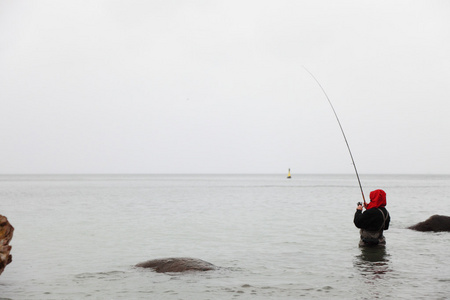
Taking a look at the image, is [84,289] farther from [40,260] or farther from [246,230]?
[246,230]

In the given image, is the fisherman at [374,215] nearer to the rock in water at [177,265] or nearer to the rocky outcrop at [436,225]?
the rock in water at [177,265]

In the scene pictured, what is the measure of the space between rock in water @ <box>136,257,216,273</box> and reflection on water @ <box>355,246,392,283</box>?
332 centimetres

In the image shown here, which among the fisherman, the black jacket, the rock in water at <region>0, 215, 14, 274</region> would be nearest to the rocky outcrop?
the fisherman

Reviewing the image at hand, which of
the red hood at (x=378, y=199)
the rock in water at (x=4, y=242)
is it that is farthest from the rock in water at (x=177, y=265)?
the red hood at (x=378, y=199)

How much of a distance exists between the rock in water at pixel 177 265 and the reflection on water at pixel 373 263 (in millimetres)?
3319

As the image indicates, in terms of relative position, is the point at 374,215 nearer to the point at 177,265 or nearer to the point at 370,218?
the point at 370,218

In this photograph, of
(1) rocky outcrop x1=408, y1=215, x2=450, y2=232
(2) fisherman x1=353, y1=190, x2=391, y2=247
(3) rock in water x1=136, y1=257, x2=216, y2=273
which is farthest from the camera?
(1) rocky outcrop x1=408, y1=215, x2=450, y2=232

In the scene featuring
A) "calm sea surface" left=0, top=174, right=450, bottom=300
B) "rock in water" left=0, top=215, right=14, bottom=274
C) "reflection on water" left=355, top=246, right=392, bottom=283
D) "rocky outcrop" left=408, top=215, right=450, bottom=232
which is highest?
"rock in water" left=0, top=215, right=14, bottom=274

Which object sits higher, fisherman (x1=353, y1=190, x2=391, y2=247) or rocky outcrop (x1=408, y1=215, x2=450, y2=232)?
fisherman (x1=353, y1=190, x2=391, y2=247)

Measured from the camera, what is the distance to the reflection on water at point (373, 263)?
9.50 meters

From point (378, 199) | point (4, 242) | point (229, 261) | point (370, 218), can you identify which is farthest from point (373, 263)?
point (4, 242)

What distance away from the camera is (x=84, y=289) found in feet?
28.0

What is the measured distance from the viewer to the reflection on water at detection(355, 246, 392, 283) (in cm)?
950

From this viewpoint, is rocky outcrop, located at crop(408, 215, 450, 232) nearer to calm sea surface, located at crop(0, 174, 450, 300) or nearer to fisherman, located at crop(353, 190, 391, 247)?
calm sea surface, located at crop(0, 174, 450, 300)
